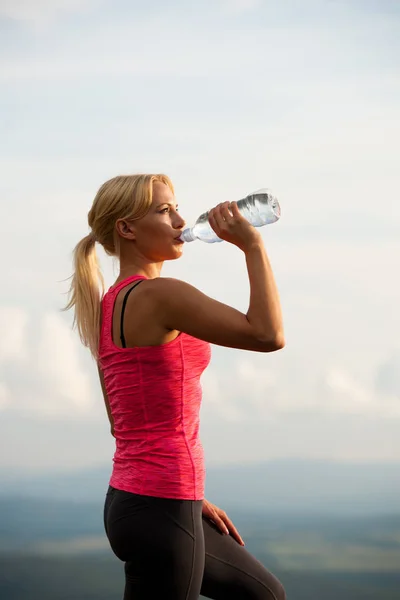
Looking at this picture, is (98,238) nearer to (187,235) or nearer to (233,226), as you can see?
(187,235)

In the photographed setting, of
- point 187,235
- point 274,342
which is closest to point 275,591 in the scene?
point 274,342

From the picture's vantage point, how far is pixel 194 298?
2.18m

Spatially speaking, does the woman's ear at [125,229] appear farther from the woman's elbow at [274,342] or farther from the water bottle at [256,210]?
the woman's elbow at [274,342]

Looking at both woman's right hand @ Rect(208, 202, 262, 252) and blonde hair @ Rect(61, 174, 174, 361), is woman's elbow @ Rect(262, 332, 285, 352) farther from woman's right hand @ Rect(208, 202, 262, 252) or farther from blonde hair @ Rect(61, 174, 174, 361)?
blonde hair @ Rect(61, 174, 174, 361)

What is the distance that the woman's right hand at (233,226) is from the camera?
2227mm

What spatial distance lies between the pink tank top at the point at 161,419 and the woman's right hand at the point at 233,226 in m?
0.27

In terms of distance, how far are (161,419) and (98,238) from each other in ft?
1.91

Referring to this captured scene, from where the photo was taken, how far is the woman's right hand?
2.23 m

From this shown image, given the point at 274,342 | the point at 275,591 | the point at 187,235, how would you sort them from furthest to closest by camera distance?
the point at 275,591 → the point at 187,235 → the point at 274,342

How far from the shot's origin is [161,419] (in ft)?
7.39

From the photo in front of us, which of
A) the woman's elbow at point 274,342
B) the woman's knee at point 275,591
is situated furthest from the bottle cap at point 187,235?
the woman's knee at point 275,591

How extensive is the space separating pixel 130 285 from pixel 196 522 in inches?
24.1

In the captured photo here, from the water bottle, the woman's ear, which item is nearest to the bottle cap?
the water bottle

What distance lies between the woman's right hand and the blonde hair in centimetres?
23
